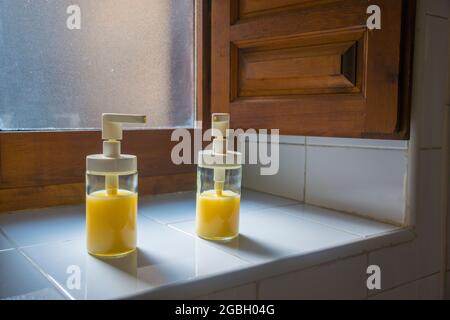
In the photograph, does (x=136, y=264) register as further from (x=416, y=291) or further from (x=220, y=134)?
(x=416, y=291)

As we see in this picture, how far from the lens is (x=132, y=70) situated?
1.10m

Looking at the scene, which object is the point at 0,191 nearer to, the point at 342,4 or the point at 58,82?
the point at 58,82

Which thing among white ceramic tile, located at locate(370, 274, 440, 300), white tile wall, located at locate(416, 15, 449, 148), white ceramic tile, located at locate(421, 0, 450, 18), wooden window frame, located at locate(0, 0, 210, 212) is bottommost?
white ceramic tile, located at locate(370, 274, 440, 300)

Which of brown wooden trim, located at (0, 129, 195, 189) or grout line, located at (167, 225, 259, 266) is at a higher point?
brown wooden trim, located at (0, 129, 195, 189)

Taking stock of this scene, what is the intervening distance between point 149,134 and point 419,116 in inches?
23.2

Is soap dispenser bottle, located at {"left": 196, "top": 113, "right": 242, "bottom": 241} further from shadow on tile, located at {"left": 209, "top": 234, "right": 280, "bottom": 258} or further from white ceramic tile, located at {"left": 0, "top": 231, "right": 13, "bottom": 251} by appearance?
white ceramic tile, located at {"left": 0, "top": 231, "right": 13, "bottom": 251}

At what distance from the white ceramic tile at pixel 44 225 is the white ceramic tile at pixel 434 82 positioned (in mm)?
648

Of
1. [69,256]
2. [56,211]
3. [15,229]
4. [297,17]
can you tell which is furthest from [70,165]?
[297,17]

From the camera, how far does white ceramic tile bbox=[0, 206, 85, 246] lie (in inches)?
29.5

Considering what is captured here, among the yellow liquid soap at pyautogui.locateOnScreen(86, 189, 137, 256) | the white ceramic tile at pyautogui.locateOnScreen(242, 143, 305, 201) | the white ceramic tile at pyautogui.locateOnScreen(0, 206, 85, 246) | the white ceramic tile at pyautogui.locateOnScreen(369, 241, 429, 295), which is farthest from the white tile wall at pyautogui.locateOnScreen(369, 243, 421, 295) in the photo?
the white ceramic tile at pyautogui.locateOnScreen(0, 206, 85, 246)

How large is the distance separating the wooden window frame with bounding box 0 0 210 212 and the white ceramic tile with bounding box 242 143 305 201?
18 cm

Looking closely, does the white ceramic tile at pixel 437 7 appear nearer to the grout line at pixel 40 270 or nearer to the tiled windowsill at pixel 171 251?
the tiled windowsill at pixel 171 251

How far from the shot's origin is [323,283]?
0.71 m

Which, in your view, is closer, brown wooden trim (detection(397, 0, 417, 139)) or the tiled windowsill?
the tiled windowsill
